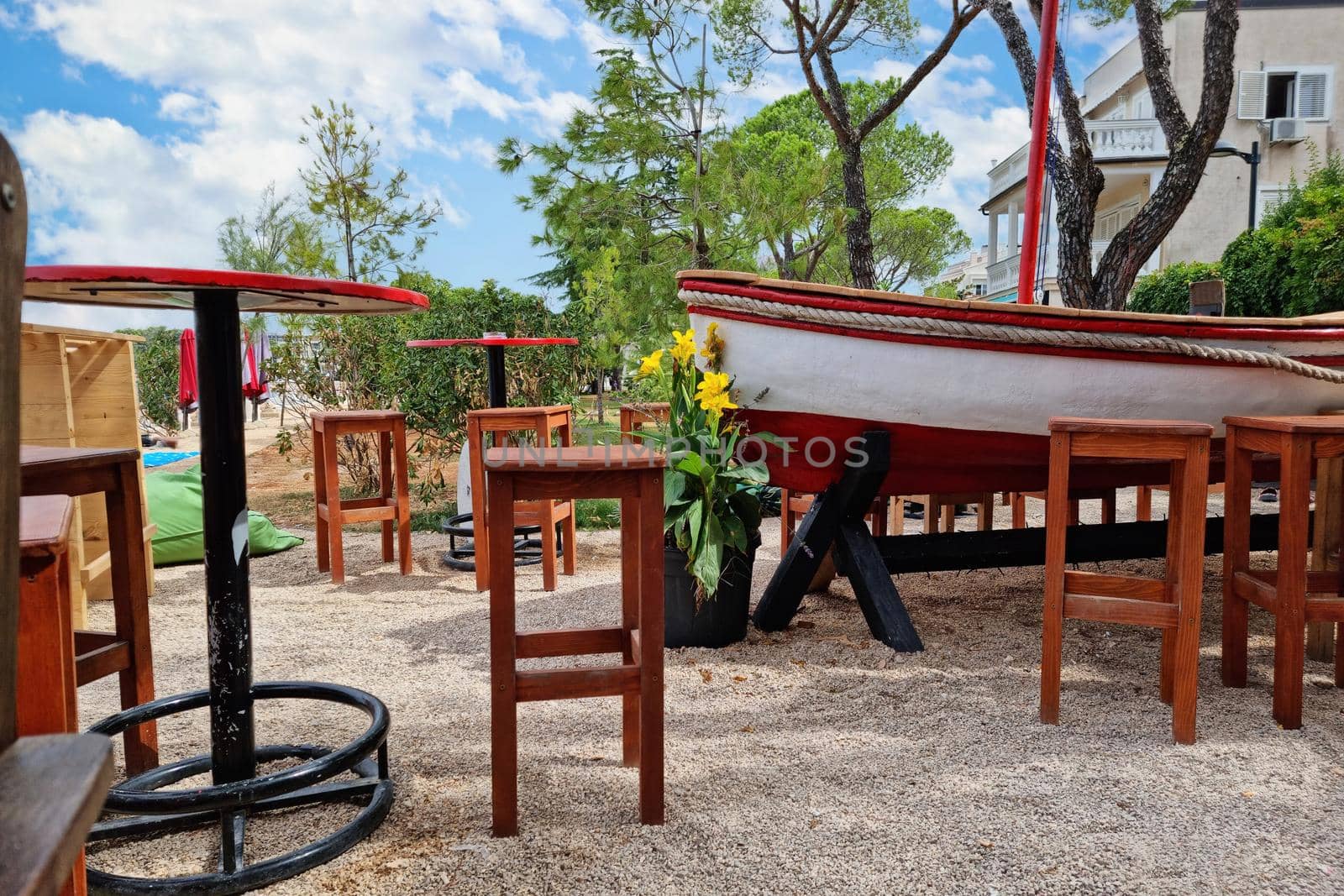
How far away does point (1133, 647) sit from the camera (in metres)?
2.89

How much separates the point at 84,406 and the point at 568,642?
2.93m

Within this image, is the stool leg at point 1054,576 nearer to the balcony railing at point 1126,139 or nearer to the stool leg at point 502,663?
the stool leg at point 502,663

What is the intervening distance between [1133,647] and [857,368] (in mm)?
1320

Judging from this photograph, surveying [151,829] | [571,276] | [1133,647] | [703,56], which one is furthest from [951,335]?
[571,276]

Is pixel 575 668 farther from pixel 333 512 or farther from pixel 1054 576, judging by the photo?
pixel 333 512

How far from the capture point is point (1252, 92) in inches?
723

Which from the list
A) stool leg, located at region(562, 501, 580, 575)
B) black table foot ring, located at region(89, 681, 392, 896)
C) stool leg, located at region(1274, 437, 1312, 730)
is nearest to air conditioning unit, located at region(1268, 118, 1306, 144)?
stool leg, located at region(562, 501, 580, 575)

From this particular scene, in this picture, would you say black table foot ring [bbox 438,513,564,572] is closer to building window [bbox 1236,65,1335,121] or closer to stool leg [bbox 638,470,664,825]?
stool leg [bbox 638,470,664,825]

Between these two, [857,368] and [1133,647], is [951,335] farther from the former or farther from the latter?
[1133,647]

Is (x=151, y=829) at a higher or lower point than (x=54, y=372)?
lower

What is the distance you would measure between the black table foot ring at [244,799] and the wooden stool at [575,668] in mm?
268

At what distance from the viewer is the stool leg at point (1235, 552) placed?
240 cm

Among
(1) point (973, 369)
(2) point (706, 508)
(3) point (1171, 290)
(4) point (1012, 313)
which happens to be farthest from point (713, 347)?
(3) point (1171, 290)

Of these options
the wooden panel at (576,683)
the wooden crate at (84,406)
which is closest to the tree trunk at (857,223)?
the wooden crate at (84,406)
